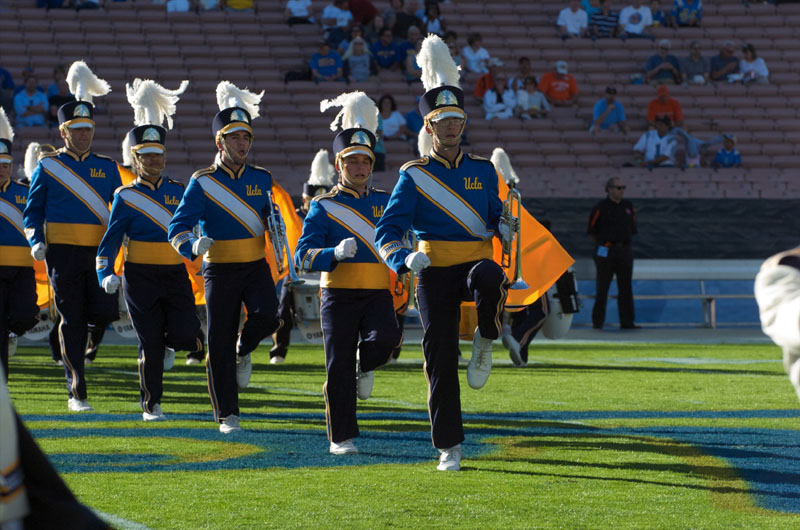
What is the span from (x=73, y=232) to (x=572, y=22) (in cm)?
1726

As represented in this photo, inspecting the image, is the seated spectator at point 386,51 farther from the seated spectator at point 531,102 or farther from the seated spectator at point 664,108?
the seated spectator at point 664,108

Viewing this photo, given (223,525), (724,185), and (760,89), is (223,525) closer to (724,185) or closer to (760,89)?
(724,185)

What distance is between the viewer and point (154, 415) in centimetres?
862

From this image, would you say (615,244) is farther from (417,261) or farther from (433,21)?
(417,261)

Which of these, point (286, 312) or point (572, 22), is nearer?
point (286, 312)

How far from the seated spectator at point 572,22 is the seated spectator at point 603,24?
145mm

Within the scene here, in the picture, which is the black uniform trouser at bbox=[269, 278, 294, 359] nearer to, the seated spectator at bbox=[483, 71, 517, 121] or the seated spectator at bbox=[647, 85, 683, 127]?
the seated spectator at bbox=[483, 71, 517, 121]

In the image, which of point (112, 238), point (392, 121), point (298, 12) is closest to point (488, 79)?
point (392, 121)

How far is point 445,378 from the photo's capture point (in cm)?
663

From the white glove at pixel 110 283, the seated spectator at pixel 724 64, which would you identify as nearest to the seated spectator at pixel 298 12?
the seated spectator at pixel 724 64

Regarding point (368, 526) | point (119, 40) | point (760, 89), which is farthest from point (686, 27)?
point (368, 526)

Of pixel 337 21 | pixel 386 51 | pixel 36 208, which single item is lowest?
pixel 36 208

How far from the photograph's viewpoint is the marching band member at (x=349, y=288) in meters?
7.26

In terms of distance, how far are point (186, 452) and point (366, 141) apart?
1.94m
